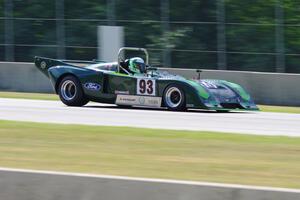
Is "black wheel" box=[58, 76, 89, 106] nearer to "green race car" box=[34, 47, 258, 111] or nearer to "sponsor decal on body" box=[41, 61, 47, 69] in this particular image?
"green race car" box=[34, 47, 258, 111]

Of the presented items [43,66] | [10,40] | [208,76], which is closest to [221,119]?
[43,66]

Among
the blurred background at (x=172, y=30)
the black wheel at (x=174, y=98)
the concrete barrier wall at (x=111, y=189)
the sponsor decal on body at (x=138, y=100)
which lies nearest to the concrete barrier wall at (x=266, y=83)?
the blurred background at (x=172, y=30)

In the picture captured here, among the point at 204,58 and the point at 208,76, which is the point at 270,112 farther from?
Answer: the point at 204,58

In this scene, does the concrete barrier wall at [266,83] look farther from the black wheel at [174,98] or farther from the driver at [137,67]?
the black wheel at [174,98]

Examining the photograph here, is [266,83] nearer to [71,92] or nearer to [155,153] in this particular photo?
[71,92]

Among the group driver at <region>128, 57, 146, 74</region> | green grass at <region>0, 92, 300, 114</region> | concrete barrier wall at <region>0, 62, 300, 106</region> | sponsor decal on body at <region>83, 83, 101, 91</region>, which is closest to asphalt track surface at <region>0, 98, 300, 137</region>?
sponsor decal on body at <region>83, 83, 101, 91</region>

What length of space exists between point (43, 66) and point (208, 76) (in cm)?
537

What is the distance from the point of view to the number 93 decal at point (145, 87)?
62.6 ft

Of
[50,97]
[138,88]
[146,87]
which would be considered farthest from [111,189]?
[50,97]

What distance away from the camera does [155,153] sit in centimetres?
1015

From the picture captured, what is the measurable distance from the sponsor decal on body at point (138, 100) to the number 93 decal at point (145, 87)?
114 mm

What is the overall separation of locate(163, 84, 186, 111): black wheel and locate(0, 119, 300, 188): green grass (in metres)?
5.13

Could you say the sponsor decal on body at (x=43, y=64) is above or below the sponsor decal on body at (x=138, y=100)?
above

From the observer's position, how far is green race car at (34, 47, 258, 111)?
60.6ft
